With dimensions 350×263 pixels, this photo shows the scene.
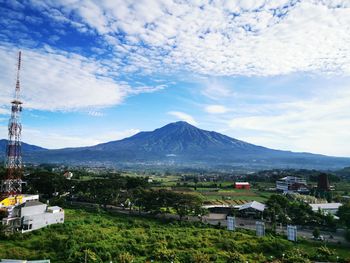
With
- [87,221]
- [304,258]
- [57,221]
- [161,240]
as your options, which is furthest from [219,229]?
[57,221]

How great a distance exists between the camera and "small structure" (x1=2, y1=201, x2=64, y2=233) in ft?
81.3

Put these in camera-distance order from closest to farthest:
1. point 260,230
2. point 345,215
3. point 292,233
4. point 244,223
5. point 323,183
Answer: point 292,233 → point 260,230 → point 345,215 → point 244,223 → point 323,183

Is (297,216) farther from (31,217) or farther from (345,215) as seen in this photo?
(31,217)

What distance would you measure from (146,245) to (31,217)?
9774mm

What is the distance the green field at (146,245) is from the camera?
1900cm

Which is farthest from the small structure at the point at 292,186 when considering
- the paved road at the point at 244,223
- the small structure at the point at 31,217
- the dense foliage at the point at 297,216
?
the small structure at the point at 31,217

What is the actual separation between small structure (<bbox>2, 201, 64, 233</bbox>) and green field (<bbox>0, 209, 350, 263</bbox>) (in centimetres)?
94

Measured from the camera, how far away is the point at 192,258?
1880cm

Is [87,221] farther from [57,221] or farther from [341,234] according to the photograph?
[341,234]

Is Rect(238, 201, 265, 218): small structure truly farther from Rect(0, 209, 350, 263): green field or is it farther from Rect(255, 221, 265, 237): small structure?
Rect(255, 221, 265, 237): small structure

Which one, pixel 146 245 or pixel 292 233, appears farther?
pixel 292 233

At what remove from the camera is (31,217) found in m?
24.9

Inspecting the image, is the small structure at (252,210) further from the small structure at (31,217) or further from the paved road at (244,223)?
the small structure at (31,217)

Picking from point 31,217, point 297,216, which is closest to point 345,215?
point 297,216
